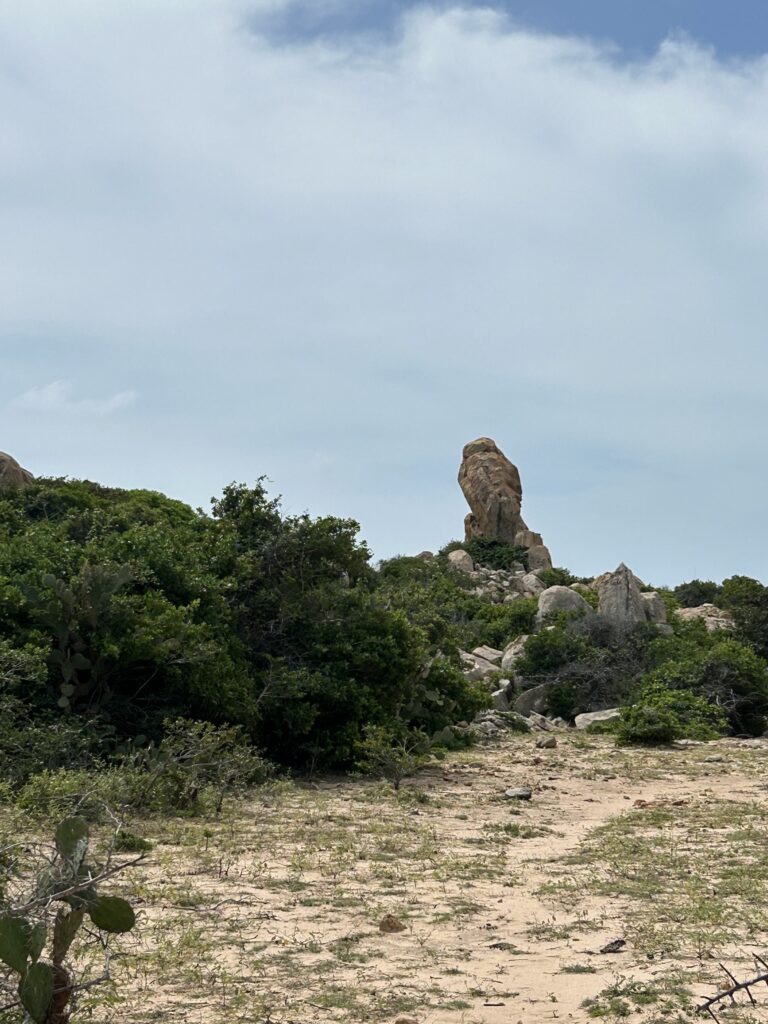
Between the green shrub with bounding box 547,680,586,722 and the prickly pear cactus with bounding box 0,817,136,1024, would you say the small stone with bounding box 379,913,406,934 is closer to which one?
the prickly pear cactus with bounding box 0,817,136,1024

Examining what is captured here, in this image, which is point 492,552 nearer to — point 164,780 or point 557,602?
point 557,602

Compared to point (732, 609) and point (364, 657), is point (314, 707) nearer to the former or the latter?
point (364, 657)

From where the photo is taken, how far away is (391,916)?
6.23 meters

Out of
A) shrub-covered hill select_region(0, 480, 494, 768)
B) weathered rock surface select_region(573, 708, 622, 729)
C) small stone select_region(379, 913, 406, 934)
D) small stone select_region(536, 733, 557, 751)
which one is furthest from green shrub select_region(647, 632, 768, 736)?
small stone select_region(379, 913, 406, 934)

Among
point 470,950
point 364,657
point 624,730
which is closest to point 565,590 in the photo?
point 624,730

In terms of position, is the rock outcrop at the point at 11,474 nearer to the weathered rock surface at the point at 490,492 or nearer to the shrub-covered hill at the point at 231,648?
the shrub-covered hill at the point at 231,648

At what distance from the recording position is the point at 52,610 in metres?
11.6

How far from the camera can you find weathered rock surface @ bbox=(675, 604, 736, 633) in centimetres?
3164

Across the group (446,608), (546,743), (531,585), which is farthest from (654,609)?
(546,743)

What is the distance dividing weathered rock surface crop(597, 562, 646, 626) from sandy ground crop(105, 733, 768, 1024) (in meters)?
17.1

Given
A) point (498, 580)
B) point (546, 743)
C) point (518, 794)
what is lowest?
point (518, 794)

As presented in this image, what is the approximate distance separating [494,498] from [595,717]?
3068cm

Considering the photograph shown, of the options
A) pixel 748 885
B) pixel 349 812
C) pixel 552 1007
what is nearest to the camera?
pixel 552 1007

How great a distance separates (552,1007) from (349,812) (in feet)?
18.7
